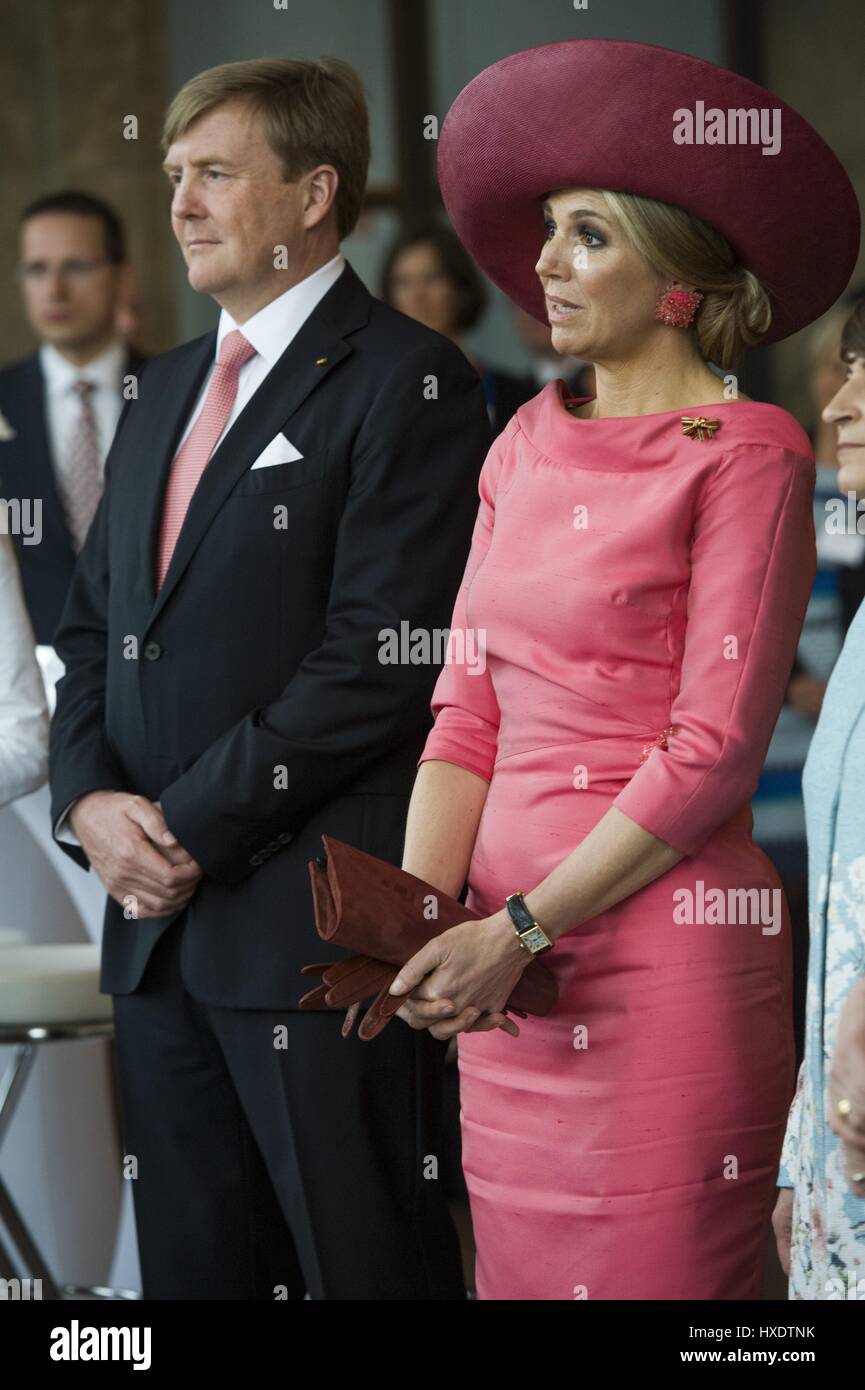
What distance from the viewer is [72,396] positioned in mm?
4559

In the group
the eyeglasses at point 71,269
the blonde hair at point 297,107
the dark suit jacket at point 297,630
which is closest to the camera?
the dark suit jacket at point 297,630

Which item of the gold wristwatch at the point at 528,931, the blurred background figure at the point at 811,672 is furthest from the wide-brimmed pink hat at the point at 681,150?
the blurred background figure at the point at 811,672

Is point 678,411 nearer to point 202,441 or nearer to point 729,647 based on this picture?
point 729,647

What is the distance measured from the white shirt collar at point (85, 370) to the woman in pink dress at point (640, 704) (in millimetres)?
2600

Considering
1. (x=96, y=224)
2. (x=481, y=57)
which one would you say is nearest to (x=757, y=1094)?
(x=96, y=224)

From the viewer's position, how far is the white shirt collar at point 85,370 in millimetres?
4574

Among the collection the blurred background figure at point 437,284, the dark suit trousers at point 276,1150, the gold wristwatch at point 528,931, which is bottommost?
the dark suit trousers at point 276,1150

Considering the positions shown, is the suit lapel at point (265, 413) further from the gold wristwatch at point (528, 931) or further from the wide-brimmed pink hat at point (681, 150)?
the gold wristwatch at point (528, 931)

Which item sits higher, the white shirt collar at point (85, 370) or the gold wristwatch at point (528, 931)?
the white shirt collar at point (85, 370)

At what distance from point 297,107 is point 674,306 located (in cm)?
73

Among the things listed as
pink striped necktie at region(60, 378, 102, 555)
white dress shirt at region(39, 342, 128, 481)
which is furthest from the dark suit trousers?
white dress shirt at region(39, 342, 128, 481)

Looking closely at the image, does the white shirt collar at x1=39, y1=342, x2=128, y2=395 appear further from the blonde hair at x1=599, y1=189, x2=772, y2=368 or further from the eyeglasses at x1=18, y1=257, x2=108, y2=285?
the blonde hair at x1=599, y1=189, x2=772, y2=368

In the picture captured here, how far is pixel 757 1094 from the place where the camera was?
6.66 ft

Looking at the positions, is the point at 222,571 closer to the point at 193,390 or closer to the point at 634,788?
the point at 193,390
